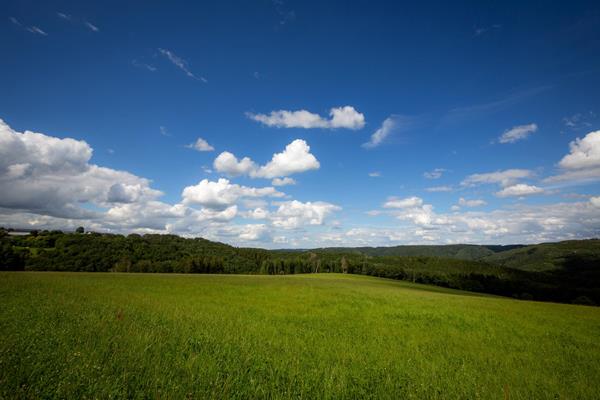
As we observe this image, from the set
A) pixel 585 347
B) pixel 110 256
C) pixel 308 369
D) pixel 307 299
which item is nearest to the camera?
pixel 308 369

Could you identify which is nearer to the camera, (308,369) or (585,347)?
(308,369)

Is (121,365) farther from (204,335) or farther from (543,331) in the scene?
(543,331)

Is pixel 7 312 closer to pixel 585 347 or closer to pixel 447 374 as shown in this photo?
pixel 447 374

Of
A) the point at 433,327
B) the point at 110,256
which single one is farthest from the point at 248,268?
the point at 433,327

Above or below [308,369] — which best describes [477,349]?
below

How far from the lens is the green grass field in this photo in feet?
20.8

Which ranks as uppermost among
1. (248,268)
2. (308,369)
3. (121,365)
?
(121,365)

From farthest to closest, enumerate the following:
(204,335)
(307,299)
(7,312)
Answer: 1. (307,299)
2. (7,312)
3. (204,335)

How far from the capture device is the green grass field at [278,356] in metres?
6.34

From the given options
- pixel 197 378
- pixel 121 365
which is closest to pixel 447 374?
pixel 197 378

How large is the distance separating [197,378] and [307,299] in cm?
1974

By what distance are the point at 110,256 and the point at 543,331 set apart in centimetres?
10973

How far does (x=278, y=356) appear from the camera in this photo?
30.8ft

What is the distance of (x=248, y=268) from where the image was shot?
466 feet
